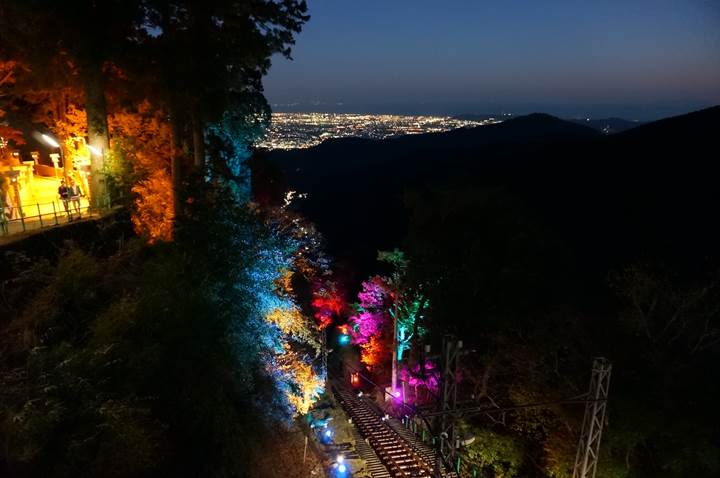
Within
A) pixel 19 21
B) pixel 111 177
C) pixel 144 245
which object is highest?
pixel 19 21

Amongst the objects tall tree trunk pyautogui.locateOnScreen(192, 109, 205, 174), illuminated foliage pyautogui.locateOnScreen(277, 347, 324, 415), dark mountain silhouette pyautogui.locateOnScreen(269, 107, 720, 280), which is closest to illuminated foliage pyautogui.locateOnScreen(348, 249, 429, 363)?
dark mountain silhouette pyautogui.locateOnScreen(269, 107, 720, 280)

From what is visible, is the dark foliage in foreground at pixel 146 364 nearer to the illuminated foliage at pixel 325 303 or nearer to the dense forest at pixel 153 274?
the dense forest at pixel 153 274

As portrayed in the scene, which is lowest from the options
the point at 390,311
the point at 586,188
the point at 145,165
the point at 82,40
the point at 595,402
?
the point at 390,311

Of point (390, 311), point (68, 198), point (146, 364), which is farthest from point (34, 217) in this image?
point (390, 311)

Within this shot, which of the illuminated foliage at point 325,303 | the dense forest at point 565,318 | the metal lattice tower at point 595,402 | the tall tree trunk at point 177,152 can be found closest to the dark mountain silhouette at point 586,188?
the dense forest at point 565,318

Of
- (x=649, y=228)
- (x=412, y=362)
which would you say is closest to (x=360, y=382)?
(x=412, y=362)

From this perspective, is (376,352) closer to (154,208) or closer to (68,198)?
(154,208)

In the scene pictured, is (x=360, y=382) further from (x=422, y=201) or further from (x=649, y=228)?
(x=649, y=228)
